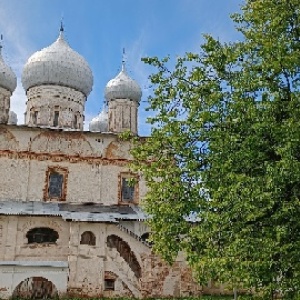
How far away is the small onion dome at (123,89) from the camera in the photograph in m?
30.0

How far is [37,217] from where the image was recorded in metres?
21.6

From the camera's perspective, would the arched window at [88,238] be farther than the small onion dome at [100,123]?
No

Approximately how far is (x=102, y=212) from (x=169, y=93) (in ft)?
39.9

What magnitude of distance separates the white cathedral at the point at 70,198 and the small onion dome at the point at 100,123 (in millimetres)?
4115

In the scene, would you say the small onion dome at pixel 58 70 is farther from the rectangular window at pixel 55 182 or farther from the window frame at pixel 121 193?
the window frame at pixel 121 193

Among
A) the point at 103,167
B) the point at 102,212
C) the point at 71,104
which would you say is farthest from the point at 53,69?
the point at 102,212

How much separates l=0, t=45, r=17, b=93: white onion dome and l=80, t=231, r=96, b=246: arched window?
40.3 ft

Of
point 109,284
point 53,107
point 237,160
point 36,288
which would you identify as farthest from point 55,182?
point 237,160

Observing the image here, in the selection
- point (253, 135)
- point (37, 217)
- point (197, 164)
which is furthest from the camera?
point (37, 217)

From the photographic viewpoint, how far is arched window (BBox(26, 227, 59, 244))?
22.0 metres

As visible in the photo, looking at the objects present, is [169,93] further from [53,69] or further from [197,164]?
[53,69]

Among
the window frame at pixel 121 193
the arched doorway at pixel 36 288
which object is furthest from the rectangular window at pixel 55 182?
the arched doorway at pixel 36 288

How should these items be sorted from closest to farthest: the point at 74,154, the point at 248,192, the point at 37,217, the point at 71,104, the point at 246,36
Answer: the point at 248,192, the point at 246,36, the point at 37,217, the point at 74,154, the point at 71,104

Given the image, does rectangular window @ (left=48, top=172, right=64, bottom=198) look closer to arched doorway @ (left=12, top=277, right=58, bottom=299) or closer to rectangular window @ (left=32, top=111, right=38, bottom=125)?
arched doorway @ (left=12, top=277, right=58, bottom=299)
